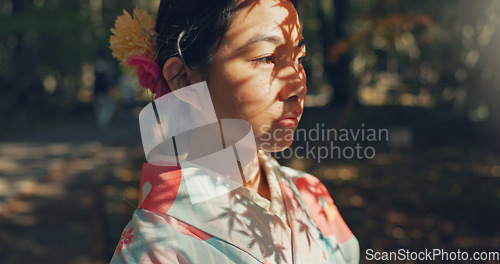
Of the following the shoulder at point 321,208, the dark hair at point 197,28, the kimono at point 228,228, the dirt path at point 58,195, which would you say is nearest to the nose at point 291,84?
the dark hair at point 197,28

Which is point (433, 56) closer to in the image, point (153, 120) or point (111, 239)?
point (111, 239)

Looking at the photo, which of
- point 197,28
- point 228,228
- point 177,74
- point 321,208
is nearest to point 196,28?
point 197,28

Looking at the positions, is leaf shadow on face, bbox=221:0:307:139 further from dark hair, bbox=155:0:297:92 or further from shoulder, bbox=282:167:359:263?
shoulder, bbox=282:167:359:263

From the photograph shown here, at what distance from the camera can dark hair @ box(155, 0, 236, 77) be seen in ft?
4.98

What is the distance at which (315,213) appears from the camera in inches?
73.8

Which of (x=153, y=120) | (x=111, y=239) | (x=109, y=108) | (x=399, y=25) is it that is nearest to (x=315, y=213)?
(x=153, y=120)

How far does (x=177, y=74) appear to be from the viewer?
62.9 inches

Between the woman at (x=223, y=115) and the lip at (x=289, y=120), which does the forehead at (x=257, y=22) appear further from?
the lip at (x=289, y=120)

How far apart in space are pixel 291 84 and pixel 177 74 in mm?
398

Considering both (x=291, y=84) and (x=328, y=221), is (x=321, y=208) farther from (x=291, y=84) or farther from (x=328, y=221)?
(x=291, y=84)

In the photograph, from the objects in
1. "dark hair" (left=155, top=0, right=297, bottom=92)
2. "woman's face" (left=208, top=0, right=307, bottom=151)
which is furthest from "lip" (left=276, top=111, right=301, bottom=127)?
"dark hair" (left=155, top=0, right=297, bottom=92)

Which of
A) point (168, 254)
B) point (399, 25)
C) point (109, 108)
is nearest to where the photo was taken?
point (168, 254)

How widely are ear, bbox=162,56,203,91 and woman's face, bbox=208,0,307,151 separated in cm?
9

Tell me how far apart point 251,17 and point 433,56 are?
11.2 m
